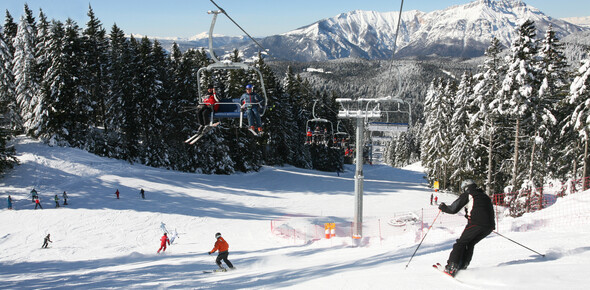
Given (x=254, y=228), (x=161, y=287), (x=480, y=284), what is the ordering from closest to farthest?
(x=480, y=284), (x=161, y=287), (x=254, y=228)

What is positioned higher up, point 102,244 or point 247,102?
point 247,102

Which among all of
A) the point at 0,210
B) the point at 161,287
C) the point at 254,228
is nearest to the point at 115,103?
the point at 0,210

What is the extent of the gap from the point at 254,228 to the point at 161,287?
14167 millimetres

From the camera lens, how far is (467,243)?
259 inches

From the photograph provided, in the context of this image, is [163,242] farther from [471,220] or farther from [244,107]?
[471,220]

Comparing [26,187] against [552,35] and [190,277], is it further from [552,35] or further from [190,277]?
[552,35]

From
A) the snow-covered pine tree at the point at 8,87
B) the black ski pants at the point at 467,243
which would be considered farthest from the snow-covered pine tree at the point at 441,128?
the snow-covered pine tree at the point at 8,87

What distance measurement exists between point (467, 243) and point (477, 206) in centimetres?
73

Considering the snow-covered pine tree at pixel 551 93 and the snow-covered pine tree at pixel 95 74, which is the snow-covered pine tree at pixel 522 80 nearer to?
the snow-covered pine tree at pixel 551 93

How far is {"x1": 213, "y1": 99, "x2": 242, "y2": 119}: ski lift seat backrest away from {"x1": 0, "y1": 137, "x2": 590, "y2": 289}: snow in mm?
5691

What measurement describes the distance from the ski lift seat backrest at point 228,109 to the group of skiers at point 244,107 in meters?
0.19

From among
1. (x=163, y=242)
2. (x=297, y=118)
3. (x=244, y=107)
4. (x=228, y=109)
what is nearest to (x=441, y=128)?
(x=297, y=118)

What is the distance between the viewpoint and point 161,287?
986cm

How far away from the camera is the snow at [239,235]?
7.54m
